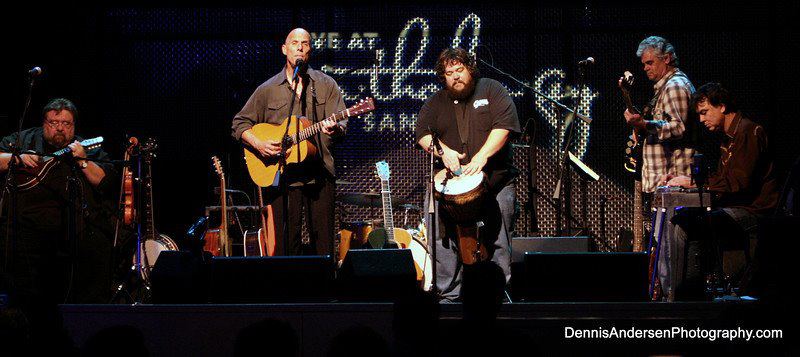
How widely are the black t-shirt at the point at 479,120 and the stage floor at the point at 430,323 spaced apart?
2569mm

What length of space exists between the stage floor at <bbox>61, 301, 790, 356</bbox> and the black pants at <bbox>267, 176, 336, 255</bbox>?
2.61 meters

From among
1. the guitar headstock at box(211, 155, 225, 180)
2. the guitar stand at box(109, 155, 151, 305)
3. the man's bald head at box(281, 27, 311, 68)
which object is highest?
the man's bald head at box(281, 27, 311, 68)

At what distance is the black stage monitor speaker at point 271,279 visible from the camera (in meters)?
4.79

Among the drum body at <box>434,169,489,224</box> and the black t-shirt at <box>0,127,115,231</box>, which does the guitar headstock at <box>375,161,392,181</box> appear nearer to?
the drum body at <box>434,169,489,224</box>

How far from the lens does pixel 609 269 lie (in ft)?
15.7

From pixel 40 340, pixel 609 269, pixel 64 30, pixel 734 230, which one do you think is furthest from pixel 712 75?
pixel 40 340

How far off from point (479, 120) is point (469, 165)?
1.87ft

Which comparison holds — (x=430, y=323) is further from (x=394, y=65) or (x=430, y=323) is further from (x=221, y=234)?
(x=394, y=65)

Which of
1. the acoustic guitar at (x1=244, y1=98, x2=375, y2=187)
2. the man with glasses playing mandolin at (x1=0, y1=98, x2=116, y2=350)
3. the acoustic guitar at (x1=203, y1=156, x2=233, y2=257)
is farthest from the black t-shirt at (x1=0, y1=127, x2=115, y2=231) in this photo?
the acoustic guitar at (x1=244, y1=98, x2=375, y2=187)

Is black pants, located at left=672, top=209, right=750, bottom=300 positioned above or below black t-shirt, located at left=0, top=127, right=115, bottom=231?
below

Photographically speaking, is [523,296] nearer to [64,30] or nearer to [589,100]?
[589,100]

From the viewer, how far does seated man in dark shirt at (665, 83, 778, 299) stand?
6.11 metres

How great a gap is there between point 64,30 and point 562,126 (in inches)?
227

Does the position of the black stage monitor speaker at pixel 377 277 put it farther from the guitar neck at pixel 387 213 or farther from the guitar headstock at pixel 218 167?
the guitar headstock at pixel 218 167
